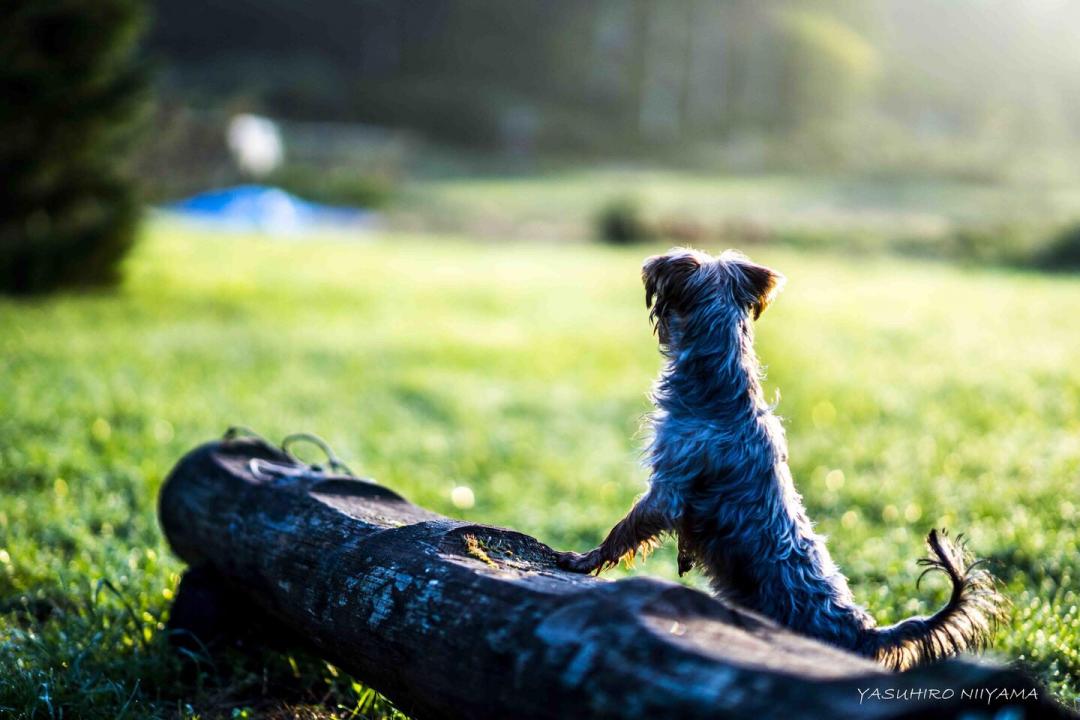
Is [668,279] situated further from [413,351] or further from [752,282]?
[413,351]

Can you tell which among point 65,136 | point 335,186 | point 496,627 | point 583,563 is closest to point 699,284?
point 583,563

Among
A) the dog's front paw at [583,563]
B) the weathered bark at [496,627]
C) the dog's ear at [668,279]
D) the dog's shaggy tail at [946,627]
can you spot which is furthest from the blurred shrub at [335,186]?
the dog's shaggy tail at [946,627]

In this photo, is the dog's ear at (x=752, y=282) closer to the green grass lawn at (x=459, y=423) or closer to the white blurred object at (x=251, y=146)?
the green grass lawn at (x=459, y=423)

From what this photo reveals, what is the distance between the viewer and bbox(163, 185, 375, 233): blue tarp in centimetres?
2586

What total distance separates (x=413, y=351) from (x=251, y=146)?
19987mm

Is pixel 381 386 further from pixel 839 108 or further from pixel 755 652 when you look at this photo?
pixel 839 108

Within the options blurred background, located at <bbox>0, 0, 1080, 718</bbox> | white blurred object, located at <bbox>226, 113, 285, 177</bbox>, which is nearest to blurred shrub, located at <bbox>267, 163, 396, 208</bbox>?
blurred background, located at <bbox>0, 0, 1080, 718</bbox>

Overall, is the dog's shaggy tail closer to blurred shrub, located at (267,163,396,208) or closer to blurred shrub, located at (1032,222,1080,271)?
blurred shrub, located at (1032,222,1080,271)

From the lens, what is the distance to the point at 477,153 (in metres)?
52.9

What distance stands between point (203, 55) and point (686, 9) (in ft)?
108

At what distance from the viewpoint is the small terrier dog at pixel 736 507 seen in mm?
3281

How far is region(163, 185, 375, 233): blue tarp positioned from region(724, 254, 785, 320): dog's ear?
22.4m

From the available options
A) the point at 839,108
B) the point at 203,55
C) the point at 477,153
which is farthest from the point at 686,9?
the point at 203,55

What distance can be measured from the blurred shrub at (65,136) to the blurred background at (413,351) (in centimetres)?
4
